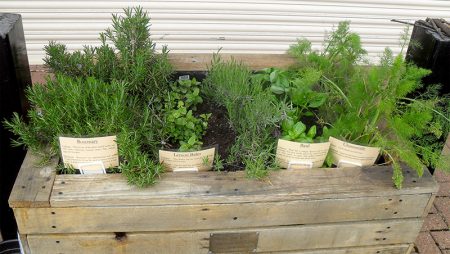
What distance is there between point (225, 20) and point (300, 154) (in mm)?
2090

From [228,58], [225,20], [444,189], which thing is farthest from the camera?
[225,20]


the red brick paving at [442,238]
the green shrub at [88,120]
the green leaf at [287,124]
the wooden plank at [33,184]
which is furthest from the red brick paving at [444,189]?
the wooden plank at [33,184]

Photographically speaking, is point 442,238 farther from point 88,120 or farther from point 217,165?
point 88,120

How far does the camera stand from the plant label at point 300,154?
1.85m

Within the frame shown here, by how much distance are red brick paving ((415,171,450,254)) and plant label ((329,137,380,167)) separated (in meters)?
0.99

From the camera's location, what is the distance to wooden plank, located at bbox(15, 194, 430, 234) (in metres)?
1.71

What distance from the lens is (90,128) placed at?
1.73m

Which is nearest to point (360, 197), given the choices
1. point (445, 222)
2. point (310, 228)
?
point (310, 228)

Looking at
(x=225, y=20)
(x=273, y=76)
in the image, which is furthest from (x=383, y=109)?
(x=225, y=20)

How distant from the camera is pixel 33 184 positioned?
5.64 feet

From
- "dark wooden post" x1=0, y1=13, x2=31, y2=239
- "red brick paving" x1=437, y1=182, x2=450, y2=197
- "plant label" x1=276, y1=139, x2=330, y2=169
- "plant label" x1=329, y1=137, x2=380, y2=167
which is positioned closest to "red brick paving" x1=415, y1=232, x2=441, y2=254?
"red brick paving" x1=437, y1=182, x2=450, y2=197

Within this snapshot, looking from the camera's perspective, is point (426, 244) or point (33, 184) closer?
point (33, 184)

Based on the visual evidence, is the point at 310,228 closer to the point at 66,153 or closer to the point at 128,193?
the point at 128,193

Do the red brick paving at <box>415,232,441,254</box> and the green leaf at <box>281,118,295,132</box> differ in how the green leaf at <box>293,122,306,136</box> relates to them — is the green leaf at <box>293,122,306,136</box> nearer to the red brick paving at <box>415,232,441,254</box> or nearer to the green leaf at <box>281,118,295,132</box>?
the green leaf at <box>281,118,295,132</box>
